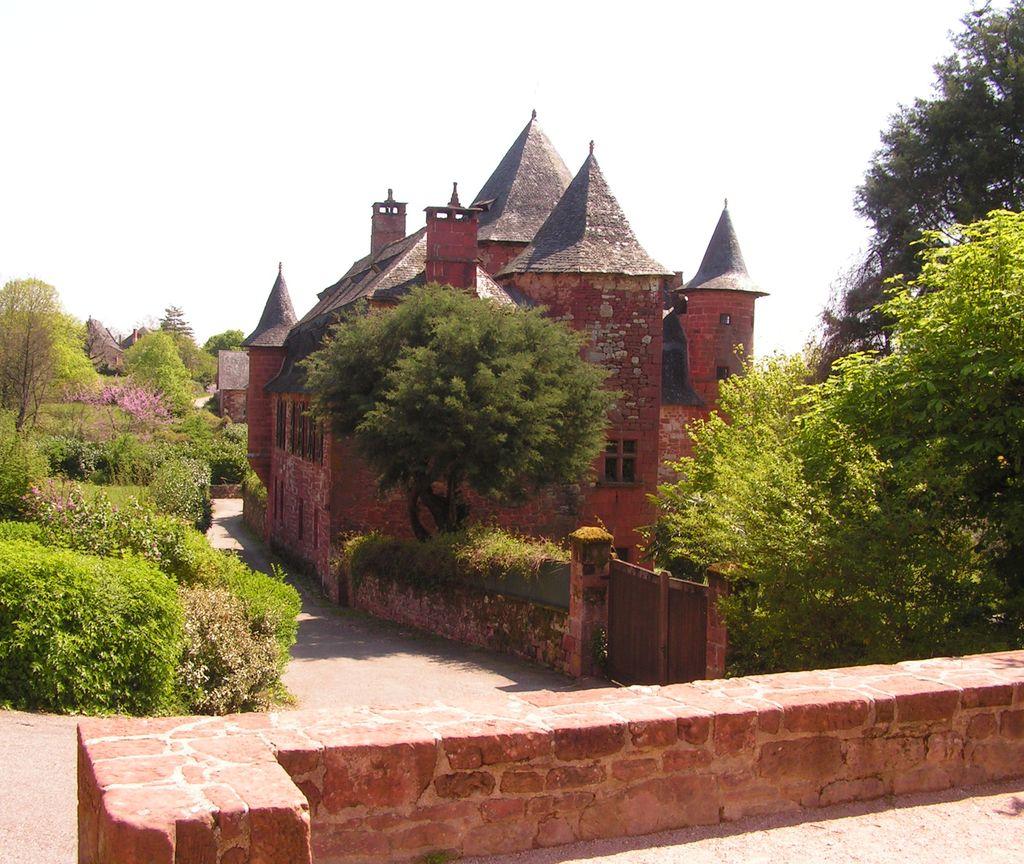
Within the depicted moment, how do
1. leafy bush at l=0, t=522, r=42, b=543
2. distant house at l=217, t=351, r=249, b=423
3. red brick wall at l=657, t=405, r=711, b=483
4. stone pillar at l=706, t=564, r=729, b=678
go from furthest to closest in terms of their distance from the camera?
distant house at l=217, t=351, r=249, b=423 → red brick wall at l=657, t=405, r=711, b=483 → leafy bush at l=0, t=522, r=42, b=543 → stone pillar at l=706, t=564, r=729, b=678

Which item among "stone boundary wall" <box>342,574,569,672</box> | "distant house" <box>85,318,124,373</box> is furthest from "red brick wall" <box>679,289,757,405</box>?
"distant house" <box>85,318,124,373</box>

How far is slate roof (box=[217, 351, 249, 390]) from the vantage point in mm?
77625

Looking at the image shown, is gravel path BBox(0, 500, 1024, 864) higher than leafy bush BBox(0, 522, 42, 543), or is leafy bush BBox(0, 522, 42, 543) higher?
leafy bush BBox(0, 522, 42, 543)

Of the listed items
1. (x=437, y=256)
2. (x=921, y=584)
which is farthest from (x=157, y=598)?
(x=437, y=256)

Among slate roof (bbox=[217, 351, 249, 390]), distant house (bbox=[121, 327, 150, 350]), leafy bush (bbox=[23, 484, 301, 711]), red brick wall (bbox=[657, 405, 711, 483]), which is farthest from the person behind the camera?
distant house (bbox=[121, 327, 150, 350])

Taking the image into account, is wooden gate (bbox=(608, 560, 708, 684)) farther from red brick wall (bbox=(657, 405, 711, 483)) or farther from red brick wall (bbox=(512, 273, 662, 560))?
red brick wall (bbox=(657, 405, 711, 483))

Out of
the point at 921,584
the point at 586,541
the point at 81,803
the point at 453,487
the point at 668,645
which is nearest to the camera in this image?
the point at 81,803

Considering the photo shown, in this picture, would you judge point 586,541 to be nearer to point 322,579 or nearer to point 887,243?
point 322,579

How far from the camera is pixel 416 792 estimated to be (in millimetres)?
4816

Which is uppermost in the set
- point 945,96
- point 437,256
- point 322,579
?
point 945,96

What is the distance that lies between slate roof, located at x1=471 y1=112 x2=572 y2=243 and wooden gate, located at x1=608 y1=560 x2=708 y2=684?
56.7ft

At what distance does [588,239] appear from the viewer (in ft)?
86.1

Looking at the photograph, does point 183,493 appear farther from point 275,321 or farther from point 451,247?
point 451,247

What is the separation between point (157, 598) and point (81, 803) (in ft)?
22.2
